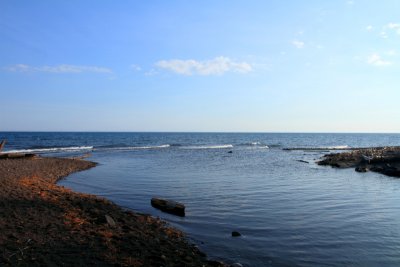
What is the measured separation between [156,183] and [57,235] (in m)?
12.8

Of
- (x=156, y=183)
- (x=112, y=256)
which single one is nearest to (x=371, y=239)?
(x=112, y=256)

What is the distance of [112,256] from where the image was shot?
7.71 metres

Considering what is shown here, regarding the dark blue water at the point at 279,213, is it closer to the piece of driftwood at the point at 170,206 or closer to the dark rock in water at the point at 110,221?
the piece of driftwood at the point at 170,206

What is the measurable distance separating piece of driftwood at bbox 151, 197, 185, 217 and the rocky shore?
4.45ft

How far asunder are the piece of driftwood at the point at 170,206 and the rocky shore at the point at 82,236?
1.36 meters

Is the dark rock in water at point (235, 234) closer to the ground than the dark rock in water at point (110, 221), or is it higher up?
closer to the ground

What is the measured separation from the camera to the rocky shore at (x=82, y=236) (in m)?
7.43

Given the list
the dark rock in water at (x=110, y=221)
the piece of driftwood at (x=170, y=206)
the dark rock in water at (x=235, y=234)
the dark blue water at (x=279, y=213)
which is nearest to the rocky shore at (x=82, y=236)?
the dark rock in water at (x=110, y=221)

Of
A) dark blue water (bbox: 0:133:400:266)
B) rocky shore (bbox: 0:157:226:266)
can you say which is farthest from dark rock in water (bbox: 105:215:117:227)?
dark blue water (bbox: 0:133:400:266)

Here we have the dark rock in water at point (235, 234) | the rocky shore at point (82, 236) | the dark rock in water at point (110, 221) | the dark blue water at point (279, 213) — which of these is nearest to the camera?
the rocky shore at point (82, 236)

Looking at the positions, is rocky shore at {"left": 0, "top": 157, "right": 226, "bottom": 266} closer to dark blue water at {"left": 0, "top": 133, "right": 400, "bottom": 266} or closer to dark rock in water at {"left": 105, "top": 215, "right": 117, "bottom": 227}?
dark rock in water at {"left": 105, "top": 215, "right": 117, "bottom": 227}

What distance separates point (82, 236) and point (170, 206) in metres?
5.07

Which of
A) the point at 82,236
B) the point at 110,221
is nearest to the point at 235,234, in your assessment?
the point at 110,221

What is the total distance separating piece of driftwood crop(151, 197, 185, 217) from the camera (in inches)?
521
